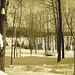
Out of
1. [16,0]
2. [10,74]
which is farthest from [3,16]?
[16,0]

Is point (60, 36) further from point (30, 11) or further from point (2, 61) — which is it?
point (30, 11)

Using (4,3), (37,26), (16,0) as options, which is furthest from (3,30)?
(37,26)

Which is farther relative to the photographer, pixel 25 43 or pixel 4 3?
pixel 25 43

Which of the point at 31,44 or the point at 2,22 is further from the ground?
the point at 2,22

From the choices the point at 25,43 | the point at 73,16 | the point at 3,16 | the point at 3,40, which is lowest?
the point at 25,43

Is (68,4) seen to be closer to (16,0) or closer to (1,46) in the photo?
(16,0)

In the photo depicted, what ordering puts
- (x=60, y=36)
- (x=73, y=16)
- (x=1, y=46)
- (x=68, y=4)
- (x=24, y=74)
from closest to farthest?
(x=1, y=46)
(x=24, y=74)
(x=60, y=36)
(x=68, y=4)
(x=73, y=16)

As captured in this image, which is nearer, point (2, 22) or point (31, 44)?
point (2, 22)

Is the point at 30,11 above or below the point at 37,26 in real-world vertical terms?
above

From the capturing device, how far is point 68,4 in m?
17.8

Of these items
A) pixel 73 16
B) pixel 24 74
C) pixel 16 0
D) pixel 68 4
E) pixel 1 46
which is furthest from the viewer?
pixel 73 16

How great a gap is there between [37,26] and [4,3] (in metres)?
18.3

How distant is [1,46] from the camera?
528 centimetres

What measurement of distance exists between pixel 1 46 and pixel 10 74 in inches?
55.2
